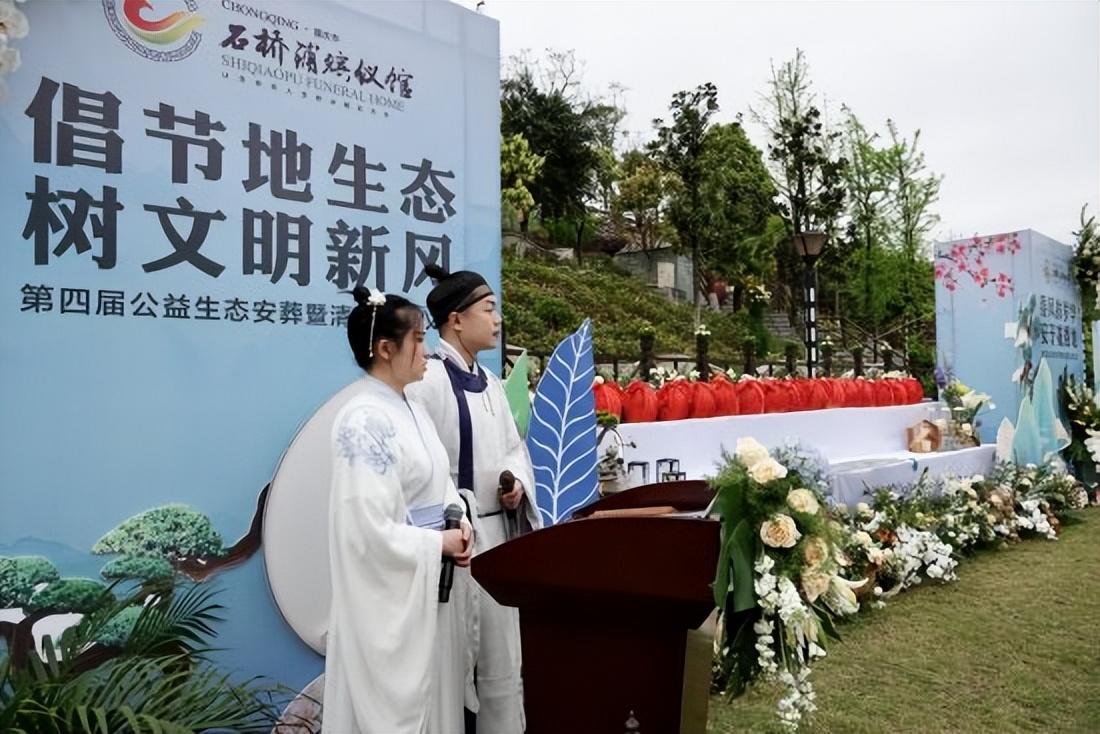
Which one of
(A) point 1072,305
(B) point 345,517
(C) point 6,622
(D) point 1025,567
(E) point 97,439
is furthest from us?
(A) point 1072,305

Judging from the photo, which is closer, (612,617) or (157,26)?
Result: (612,617)

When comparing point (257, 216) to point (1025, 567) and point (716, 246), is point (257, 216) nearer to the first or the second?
point (1025, 567)

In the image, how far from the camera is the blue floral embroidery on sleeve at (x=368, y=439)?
2.14 meters

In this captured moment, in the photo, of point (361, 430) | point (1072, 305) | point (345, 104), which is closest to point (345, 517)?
point (361, 430)

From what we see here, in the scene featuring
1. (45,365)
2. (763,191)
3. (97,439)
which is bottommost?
A: (97,439)

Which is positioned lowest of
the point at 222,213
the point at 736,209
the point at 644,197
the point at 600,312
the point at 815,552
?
the point at 815,552

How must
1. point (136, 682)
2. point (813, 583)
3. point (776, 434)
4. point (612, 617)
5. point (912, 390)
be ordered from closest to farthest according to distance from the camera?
point (813, 583)
point (612, 617)
point (136, 682)
point (776, 434)
point (912, 390)

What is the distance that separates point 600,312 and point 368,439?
17040 millimetres

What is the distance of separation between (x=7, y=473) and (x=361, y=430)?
1008mm

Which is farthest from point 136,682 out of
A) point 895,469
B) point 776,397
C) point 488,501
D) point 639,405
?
point 895,469

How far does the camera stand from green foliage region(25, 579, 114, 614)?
2.35m

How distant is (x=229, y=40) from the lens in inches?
109

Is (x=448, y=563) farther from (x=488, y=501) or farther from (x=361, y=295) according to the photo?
(x=361, y=295)

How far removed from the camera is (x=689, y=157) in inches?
800
